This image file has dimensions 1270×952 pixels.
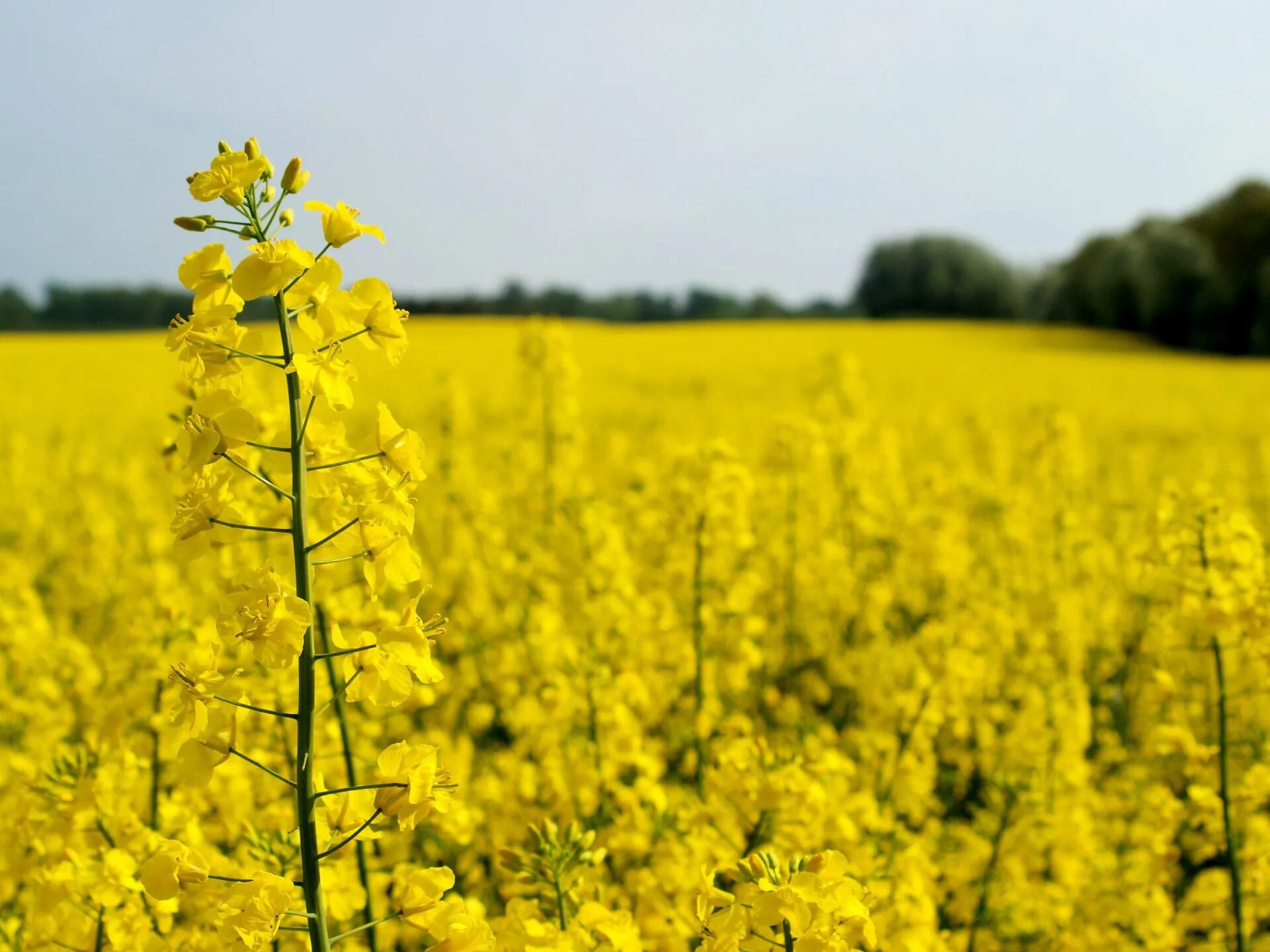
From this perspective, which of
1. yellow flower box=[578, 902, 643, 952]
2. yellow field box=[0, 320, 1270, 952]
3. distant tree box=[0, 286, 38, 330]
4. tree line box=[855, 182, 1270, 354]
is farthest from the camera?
distant tree box=[0, 286, 38, 330]

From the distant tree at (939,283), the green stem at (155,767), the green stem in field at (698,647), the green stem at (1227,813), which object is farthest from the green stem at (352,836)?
the distant tree at (939,283)

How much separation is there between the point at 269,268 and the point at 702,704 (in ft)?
9.37

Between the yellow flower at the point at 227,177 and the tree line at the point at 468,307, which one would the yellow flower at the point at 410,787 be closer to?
the yellow flower at the point at 227,177

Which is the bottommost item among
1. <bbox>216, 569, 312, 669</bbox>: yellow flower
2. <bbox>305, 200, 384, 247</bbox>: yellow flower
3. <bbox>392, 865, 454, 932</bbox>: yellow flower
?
<bbox>392, 865, 454, 932</bbox>: yellow flower

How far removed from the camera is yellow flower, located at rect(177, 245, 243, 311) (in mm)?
1529

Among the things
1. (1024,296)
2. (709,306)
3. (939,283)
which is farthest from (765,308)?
(1024,296)

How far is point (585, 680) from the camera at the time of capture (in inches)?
133

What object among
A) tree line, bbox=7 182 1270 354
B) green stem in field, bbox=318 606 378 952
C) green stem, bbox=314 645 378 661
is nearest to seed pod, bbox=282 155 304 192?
green stem, bbox=314 645 378 661

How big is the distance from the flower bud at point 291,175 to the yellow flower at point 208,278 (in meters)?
0.15

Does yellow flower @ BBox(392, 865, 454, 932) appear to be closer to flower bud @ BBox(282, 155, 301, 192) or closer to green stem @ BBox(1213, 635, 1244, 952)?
flower bud @ BBox(282, 155, 301, 192)

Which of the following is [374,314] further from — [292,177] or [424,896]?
[424,896]

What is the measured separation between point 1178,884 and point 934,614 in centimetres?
225

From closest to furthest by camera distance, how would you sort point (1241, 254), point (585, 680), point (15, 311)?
point (585, 680) → point (1241, 254) → point (15, 311)

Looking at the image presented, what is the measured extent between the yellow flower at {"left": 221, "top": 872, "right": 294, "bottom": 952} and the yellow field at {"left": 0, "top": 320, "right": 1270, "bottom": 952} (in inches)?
0.9
